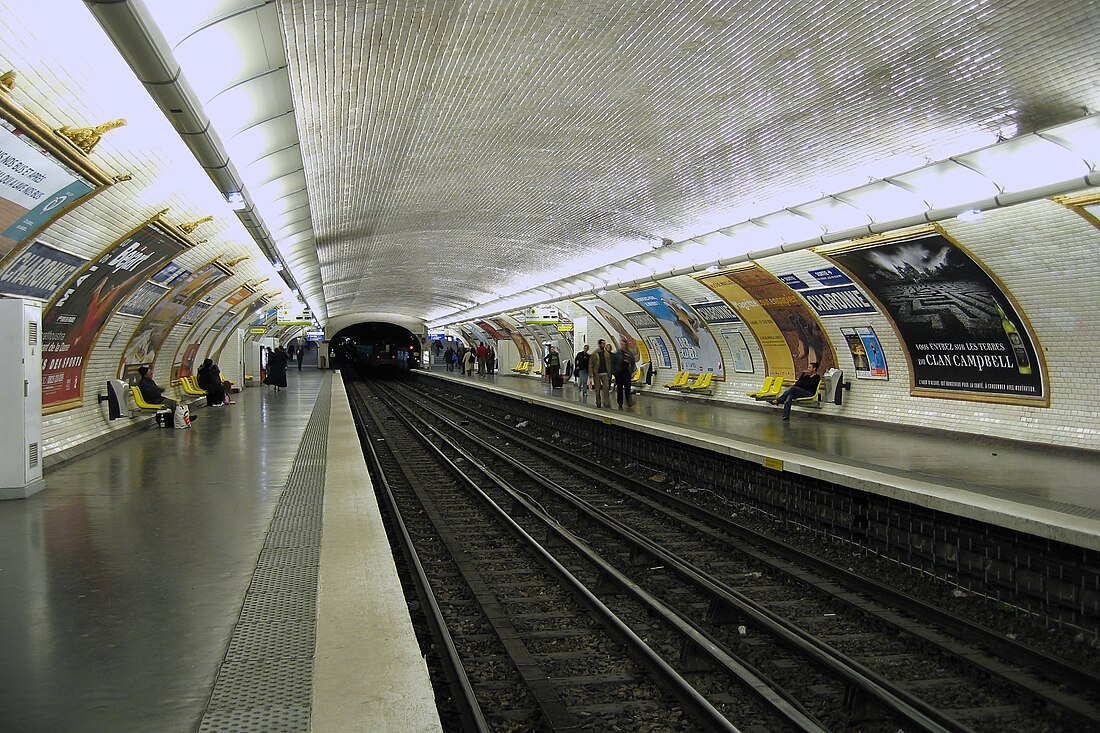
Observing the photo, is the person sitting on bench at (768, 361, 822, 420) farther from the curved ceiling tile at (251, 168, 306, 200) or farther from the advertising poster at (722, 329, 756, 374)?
the curved ceiling tile at (251, 168, 306, 200)

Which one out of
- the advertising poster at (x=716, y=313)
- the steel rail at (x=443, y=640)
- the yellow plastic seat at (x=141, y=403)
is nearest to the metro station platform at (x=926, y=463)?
the advertising poster at (x=716, y=313)

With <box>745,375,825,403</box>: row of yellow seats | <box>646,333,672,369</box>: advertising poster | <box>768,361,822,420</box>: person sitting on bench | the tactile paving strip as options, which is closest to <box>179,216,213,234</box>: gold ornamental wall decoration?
the tactile paving strip

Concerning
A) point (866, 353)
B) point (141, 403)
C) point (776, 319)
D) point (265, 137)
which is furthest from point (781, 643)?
point (141, 403)

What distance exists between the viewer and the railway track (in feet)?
14.3

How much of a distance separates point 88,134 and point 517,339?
1381 inches

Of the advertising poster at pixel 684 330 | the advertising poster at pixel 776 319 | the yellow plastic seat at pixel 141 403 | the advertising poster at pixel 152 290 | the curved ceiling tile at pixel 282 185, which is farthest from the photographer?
the advertising poster at pixel 684 330

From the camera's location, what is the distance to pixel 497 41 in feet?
22.7

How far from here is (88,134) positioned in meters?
6.30

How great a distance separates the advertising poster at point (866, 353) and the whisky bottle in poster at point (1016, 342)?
2788mm

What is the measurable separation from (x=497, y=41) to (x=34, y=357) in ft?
16.7

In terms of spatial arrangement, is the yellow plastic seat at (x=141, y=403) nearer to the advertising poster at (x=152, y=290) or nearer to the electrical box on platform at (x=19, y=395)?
the advertising poster at (x=152, y=290)

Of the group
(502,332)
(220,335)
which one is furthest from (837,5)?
(502,332)

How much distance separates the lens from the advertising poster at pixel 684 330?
19.2 m

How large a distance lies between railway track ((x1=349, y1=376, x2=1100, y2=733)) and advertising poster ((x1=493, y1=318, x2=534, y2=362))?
98.5 ft
